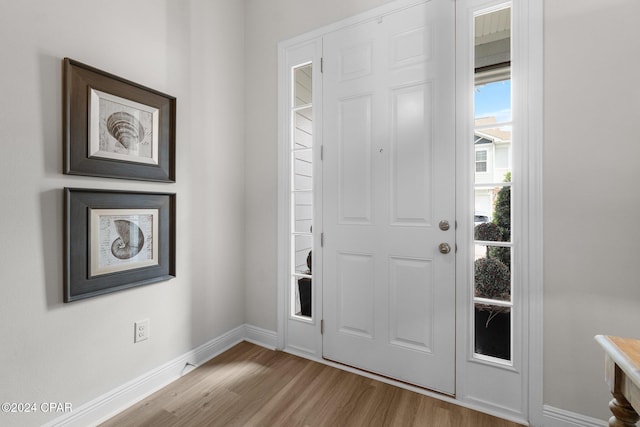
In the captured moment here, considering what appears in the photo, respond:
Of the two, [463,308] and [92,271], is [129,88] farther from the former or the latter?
[463,308]

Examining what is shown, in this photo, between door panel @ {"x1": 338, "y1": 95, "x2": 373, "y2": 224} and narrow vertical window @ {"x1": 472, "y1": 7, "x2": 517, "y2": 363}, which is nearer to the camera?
narrow vertical window @ {"x1": 472, "y1": 7, "x2": 517, "y2": 363}

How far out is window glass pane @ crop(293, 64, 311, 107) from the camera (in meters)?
2.23

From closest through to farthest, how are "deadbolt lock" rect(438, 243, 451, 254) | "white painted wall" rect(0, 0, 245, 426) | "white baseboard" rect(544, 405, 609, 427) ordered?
"white painted wall" rect(0, 0, 245, 426) < "white baseboard" rect(544, 405, 609, 427) < "deadbolt lock" rect(438, 243, 451, 254)

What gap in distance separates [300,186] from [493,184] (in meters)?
1.28

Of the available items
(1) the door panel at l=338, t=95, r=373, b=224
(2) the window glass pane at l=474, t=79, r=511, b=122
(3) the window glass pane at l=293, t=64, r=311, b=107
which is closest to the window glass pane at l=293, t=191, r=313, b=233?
(1) the door panel at l=338, t=95, r=373, b=224

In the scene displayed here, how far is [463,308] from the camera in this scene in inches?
64.6

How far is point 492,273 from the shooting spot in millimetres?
1616

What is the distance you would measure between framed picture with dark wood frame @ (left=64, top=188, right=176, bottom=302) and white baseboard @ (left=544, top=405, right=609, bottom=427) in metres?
2.19

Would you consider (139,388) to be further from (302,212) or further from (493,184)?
(493,184)

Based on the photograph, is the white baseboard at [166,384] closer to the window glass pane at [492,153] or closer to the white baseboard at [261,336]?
the white baseboard at [261,336]

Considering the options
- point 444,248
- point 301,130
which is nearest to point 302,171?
point 301,130

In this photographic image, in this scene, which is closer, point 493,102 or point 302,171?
point 493,102

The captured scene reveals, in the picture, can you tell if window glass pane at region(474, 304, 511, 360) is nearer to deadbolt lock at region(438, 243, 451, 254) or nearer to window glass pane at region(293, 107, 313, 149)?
deadbolt lock at region(438, 243, 451, 254)

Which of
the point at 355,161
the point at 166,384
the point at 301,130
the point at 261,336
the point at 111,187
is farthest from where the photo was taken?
the point at 261,336
